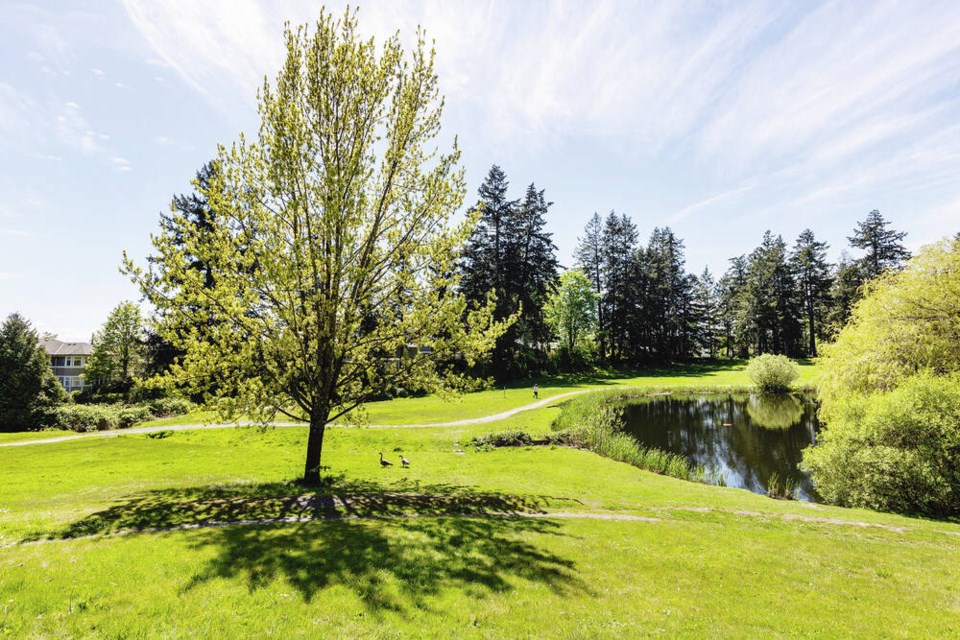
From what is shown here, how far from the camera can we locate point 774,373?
161 feet

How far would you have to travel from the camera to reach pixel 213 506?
1205 centimetres

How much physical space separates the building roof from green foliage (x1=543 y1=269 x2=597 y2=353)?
291 ft

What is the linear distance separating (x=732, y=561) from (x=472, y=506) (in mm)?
6844

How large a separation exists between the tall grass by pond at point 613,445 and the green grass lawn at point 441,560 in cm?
650

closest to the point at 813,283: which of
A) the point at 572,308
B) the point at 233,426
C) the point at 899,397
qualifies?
the point at 572,308

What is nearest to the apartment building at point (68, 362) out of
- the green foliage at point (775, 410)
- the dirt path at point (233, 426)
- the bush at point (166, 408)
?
the bush at point (166, 408)

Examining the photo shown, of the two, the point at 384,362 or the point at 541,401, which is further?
the point at 541,401

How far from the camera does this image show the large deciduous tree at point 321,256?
13.0 meters

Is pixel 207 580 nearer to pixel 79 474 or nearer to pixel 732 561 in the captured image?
pixel 732 561

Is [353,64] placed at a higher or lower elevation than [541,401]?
higher

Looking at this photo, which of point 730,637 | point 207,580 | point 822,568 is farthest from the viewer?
point 822,568

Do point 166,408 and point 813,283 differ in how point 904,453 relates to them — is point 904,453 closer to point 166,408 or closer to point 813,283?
point 166,408

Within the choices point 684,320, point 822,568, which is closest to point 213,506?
point 822,568

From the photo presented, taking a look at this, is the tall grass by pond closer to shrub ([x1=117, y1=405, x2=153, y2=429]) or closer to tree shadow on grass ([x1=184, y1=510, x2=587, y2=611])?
tree shadow on grass ([x1=184, y1=510, x2=587, y2=611])
